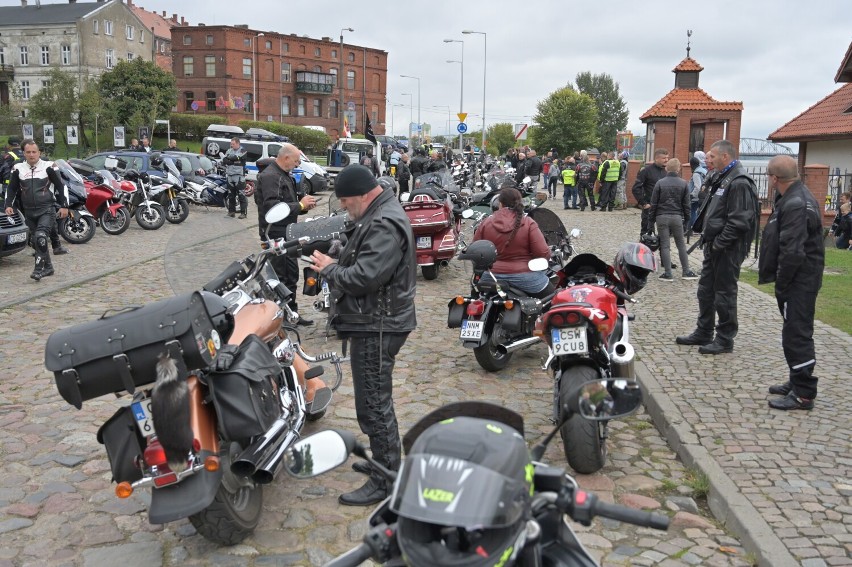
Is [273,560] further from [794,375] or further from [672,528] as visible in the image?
[794,375]

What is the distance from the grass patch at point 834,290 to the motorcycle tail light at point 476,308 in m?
4.38

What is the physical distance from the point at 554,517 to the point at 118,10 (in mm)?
88924

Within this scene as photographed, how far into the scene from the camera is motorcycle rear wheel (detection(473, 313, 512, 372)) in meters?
7.25

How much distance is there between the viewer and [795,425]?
585 centimetres

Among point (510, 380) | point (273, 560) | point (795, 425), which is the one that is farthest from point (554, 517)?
point (510, 380)

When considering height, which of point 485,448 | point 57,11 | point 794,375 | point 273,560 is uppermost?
point 57,11

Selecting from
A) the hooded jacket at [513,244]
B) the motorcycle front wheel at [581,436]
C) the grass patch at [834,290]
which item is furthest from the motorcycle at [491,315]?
the grass patch at [834,290]

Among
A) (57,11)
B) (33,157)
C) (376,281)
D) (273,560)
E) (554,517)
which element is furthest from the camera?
(57,11)

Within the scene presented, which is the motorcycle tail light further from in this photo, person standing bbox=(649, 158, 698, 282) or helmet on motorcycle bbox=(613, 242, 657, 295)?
person standing bbox=(649, 158, 698, 282)

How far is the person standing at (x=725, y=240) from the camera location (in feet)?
25.2

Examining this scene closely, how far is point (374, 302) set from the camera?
463 cm

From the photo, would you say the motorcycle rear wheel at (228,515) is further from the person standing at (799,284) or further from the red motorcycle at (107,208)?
the red motorcycle at (107,208)

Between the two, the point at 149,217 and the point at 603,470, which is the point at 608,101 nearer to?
the point at 149,217

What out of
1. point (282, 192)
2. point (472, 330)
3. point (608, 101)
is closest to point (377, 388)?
point (472, 330)
